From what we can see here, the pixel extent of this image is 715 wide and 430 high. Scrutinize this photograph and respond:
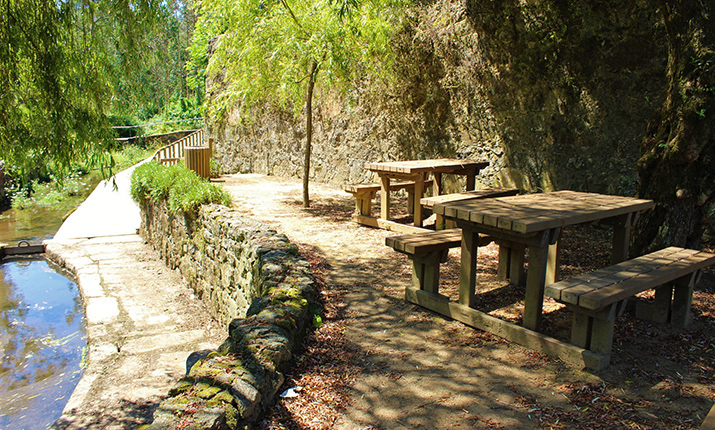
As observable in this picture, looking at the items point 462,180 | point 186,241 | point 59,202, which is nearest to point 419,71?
point 462,180

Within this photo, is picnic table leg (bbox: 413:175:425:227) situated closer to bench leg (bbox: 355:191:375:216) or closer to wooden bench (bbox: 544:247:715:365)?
bench leg (bbox: 355:191:375:216)

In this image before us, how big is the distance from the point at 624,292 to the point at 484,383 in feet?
3.11

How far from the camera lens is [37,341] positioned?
271 inches

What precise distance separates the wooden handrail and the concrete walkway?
2411mm

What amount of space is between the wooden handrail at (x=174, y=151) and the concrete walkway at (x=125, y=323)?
7.91 ft

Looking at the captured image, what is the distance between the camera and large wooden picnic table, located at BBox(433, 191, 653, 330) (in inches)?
133

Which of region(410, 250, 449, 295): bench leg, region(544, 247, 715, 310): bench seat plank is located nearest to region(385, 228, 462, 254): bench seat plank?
region(410, 250, 449, 295): bench leg

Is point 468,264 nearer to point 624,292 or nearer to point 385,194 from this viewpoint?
point 624,292

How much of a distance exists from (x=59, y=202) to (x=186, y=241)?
11.0 metres

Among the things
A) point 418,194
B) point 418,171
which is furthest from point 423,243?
point 418,194

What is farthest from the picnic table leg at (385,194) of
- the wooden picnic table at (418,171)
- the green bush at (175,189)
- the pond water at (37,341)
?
the pond water at (37,341)

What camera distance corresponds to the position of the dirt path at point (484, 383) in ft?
8.79

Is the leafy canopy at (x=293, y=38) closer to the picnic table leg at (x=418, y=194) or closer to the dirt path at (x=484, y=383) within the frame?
the picnic table leg at (x=418, y=194)

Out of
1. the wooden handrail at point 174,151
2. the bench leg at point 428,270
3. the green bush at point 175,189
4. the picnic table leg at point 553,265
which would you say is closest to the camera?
the bench leg at point 428,270
